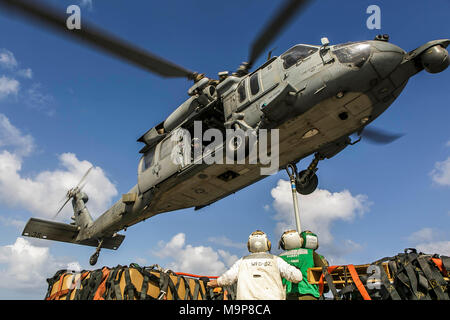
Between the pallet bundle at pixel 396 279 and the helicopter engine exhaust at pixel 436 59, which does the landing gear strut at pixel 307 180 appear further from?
the pallet bundle at pixel 396 279

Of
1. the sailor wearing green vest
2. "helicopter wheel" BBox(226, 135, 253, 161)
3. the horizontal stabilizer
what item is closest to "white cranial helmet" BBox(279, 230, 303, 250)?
the sailor wearing green vest

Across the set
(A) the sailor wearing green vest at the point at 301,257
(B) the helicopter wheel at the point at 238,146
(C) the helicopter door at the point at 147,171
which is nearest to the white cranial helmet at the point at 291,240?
(A) the sailor wearing green vest at the point at 301,257

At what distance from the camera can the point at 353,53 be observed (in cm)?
766

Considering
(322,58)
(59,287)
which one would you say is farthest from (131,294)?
(322,58)

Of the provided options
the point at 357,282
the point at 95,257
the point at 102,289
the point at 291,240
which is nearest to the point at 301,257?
the point at 291,240

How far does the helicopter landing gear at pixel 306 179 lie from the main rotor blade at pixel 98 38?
16.2 feet

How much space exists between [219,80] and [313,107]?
4002 millimetres

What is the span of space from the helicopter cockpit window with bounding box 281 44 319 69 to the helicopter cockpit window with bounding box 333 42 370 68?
0.83 meters

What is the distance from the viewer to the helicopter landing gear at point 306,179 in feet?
32.7

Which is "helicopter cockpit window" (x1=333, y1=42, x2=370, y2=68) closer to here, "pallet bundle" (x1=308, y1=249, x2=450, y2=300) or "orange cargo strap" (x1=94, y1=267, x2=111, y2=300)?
"pallet bundle" (x1=308, y1=249, x2=450, y2=300)
